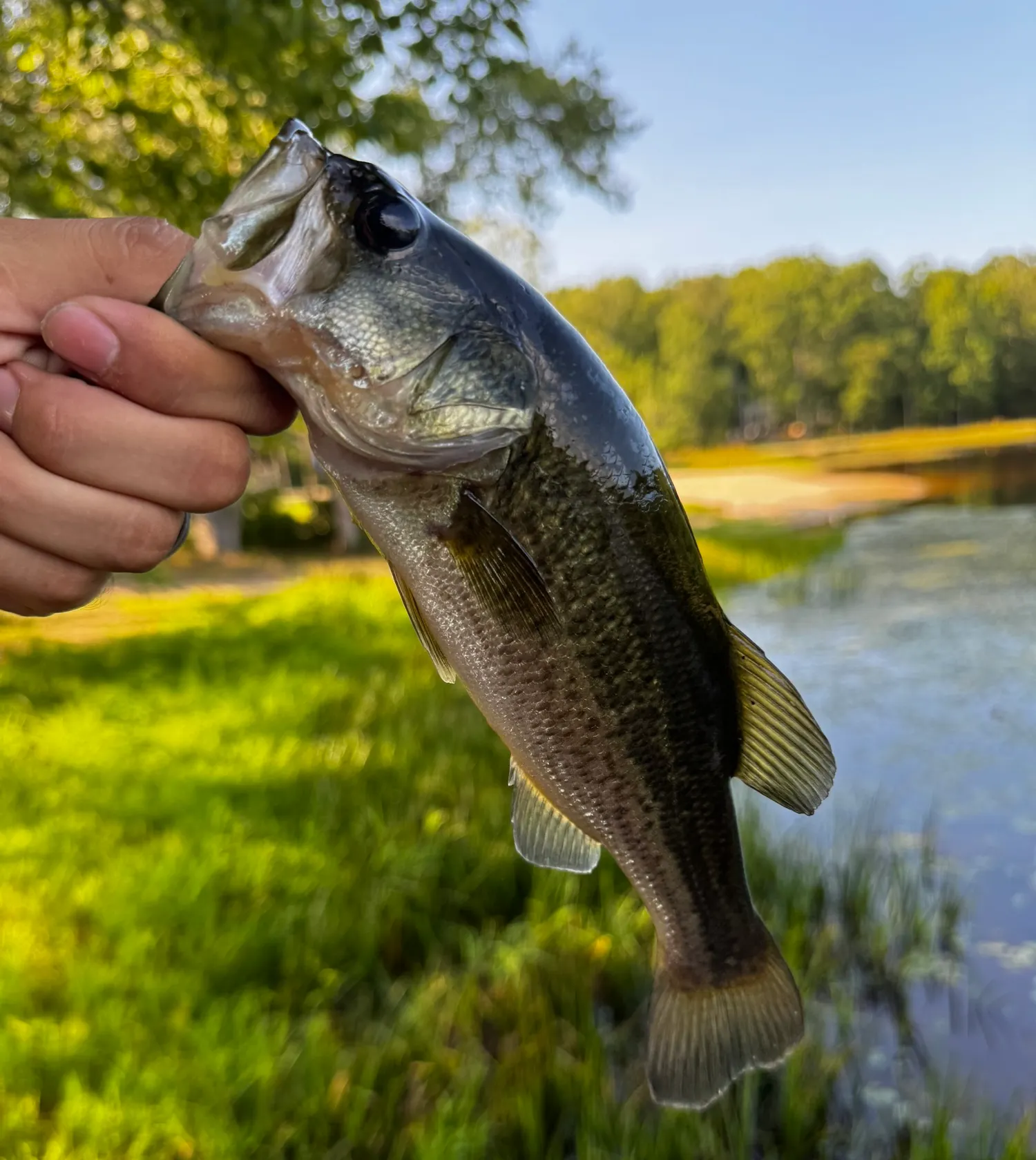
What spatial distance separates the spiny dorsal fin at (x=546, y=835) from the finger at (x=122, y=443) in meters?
0.74

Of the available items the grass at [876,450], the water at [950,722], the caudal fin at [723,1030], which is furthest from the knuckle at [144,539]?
the grass at [876,450]

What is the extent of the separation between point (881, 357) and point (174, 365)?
47786 mm

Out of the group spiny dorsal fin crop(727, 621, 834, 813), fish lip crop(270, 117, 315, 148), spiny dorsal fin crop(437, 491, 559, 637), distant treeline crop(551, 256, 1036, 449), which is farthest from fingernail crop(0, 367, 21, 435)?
distant treeline crop(551, 256, 1036, 449)

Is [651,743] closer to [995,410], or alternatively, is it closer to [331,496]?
[331,496]

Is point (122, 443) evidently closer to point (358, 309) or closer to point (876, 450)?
point (358, 309)

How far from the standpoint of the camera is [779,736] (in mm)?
1598

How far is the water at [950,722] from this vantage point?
415 cm

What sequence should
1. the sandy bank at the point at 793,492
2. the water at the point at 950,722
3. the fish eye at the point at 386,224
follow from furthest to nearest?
the sandy bank at the point at 793,492, the water at the point at 950,722, the fish eye at the point at 386,224

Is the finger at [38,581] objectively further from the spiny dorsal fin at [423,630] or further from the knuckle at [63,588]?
the spiny dorsal fin at [423,630]

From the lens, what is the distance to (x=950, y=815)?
6.06m

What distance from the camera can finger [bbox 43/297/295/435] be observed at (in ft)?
4.04

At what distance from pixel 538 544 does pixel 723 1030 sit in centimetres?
103

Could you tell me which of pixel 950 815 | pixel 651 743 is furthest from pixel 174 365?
pixel 950 815

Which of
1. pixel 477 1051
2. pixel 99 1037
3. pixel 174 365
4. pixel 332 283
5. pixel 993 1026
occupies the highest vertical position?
pixel 332 283
